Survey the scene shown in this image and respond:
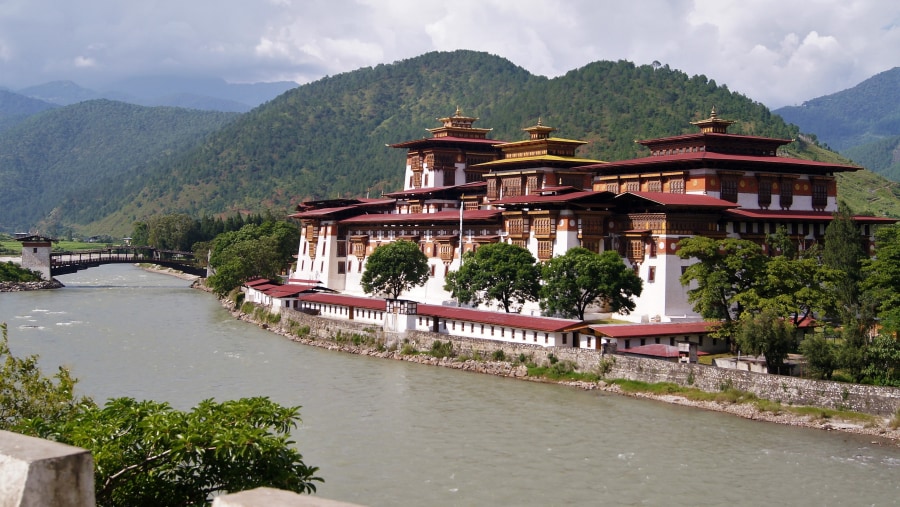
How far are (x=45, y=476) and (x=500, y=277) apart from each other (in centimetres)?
4530

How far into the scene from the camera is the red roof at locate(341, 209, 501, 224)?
201 ft

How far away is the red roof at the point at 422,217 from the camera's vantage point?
61.2 metres

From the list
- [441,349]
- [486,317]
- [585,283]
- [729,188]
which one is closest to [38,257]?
[441,349]

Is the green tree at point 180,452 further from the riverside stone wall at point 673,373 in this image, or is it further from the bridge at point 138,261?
the bridge at point 138,261

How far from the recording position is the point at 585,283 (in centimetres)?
4741

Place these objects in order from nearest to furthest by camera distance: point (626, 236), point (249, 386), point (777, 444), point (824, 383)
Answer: point (777, 444), point (824, 383), point (249, 386), point (626, 236)

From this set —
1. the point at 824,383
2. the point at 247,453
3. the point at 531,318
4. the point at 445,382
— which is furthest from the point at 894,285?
the point at 247,453

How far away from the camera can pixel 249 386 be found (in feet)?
130

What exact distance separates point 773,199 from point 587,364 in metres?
21.9

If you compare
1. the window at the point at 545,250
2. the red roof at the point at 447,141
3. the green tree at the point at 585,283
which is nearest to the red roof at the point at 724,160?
the window at the point at 545,250

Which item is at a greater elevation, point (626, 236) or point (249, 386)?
point (626, 236)

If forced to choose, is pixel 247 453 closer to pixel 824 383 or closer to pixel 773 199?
pixel 824 383

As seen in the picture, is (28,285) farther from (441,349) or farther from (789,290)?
(789,290)

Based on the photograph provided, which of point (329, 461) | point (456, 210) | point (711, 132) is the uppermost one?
point (711, 132)
